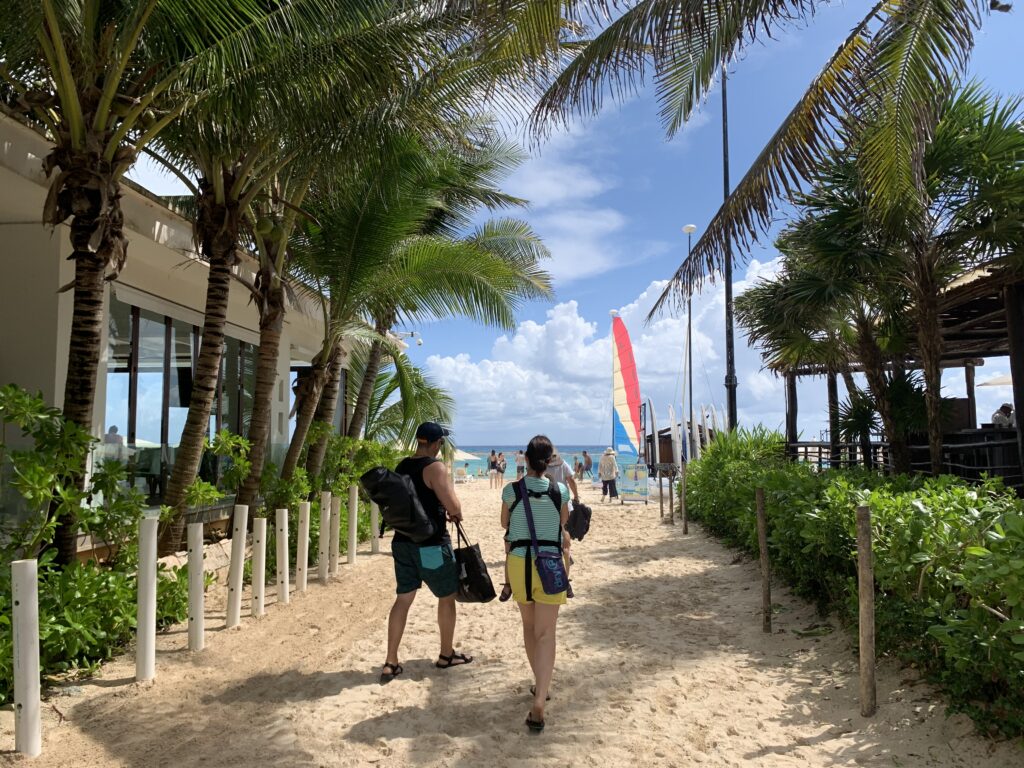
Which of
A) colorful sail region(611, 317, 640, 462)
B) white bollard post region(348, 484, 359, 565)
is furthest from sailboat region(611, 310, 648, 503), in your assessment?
white bollard post region(348, 484, 359, 565)

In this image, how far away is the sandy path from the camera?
374 centimetres

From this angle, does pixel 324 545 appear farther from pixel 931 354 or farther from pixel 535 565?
pixel 931 354

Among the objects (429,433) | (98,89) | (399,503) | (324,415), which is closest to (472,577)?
(399,503)

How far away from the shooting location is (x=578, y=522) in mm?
4895

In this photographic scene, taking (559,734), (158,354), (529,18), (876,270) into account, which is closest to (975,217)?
(876,270)

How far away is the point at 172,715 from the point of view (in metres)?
4.24

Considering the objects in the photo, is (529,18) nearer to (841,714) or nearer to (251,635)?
(841,714)

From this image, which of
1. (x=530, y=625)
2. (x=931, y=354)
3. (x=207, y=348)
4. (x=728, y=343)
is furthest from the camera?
(x=728, y=343)

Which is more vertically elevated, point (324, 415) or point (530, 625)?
point (324, 415)

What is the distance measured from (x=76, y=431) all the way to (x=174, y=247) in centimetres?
353

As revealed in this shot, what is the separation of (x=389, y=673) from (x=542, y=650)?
132cm

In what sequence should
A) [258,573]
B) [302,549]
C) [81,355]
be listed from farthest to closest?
[302,549] < [258,573] < [81,355]

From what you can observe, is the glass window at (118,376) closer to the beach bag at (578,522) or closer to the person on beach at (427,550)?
the person on beach at (427,550)

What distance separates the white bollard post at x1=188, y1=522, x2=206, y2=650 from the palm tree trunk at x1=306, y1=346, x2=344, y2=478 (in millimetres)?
4543
